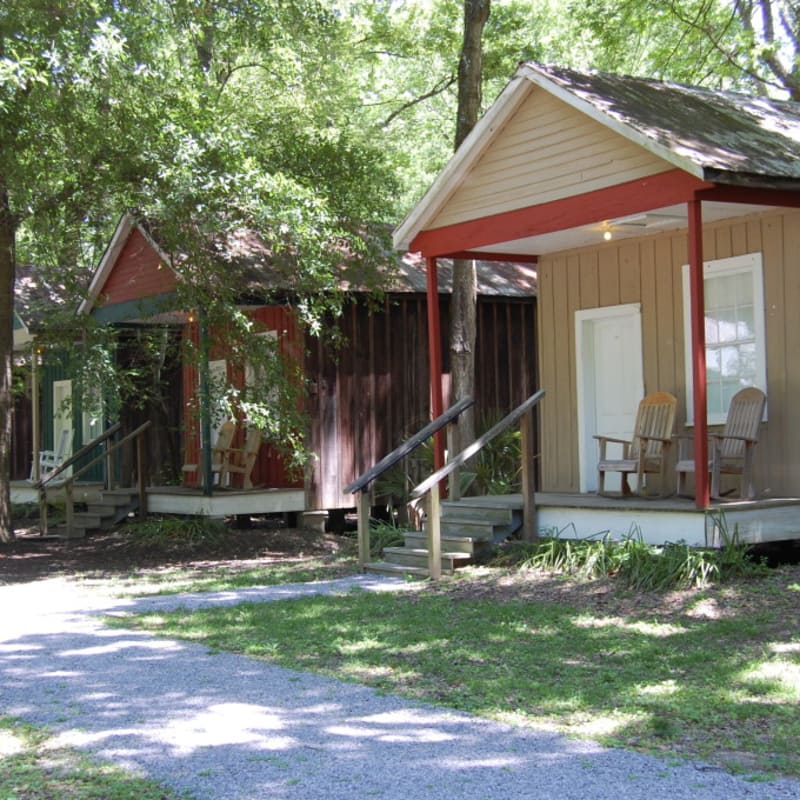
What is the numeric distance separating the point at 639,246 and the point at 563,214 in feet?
5.35

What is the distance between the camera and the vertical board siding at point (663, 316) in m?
11.6

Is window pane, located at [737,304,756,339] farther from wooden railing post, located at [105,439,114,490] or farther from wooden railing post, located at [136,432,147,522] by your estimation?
wooden railing post, located at [105,439,114,490]

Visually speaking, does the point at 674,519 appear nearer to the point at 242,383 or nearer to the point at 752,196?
the point at 752,196

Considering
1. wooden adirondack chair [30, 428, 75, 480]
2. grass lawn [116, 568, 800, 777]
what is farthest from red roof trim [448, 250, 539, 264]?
wooden adirondack chair [30, 428, 75, 480]

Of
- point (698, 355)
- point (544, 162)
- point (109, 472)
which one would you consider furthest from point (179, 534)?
point (698, 355)

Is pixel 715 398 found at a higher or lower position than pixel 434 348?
lower

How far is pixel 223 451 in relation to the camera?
1750 centimetres

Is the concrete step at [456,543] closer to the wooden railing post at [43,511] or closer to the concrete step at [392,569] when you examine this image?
the concrete step at [392,569]

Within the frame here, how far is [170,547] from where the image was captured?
16.0 m

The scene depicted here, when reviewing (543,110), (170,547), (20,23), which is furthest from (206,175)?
(170,547)

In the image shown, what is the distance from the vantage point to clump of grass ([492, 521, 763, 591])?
32.8ft

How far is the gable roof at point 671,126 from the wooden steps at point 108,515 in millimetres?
6590

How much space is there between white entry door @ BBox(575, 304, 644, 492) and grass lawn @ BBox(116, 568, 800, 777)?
9.96 feet

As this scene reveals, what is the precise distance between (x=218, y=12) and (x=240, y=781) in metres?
13.5
